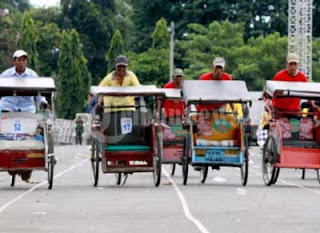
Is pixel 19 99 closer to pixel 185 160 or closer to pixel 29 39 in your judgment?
pixel 185 160

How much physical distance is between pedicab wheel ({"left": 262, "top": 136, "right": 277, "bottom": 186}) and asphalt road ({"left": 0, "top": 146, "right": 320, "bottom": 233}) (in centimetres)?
22

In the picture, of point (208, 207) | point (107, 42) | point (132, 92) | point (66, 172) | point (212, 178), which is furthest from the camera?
point (107, 42)

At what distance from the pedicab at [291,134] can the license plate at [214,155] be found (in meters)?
0.84

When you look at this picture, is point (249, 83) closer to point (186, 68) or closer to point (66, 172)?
point (186, 68)

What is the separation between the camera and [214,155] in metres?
21.6

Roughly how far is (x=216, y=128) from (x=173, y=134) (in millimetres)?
3580

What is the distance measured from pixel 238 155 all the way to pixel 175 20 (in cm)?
6960

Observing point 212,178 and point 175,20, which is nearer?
point 212,178

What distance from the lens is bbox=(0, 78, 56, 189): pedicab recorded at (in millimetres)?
19609

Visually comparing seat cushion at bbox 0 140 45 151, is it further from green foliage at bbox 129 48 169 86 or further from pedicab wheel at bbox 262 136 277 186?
green foliage at bbox 129 48 169 86

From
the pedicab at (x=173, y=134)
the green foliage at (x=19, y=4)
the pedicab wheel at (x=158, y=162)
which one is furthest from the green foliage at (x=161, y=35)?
the pedicab wheel at (x=158, y=162)

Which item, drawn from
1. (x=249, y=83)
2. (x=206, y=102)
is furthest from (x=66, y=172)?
(x=249, y=83)

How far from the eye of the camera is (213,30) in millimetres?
77812

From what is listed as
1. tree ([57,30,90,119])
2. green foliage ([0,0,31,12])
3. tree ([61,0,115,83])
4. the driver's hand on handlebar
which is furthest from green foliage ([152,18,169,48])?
the driver's hand on handlebar
